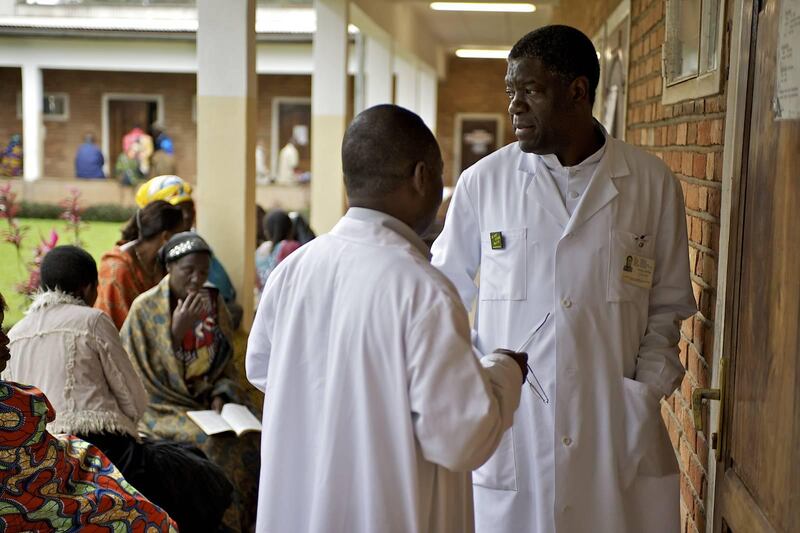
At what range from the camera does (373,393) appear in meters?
1.97

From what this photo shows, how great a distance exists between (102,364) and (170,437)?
1.00 m

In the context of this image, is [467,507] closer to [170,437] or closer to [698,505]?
[698,505]

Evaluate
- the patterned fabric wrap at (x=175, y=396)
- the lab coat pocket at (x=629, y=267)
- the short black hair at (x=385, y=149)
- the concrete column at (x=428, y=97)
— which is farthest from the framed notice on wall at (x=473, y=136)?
the short black hair at (x=385, y=149)

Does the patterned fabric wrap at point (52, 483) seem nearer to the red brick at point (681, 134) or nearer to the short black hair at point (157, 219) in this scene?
the red brick at point (681, 134)

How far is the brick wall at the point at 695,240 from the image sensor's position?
289 centimetres

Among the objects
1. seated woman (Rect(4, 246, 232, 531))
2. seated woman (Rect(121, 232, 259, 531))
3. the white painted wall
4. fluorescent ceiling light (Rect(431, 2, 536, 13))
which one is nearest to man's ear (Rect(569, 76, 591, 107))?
seated woman (Rect(4, 246, 232, 531))

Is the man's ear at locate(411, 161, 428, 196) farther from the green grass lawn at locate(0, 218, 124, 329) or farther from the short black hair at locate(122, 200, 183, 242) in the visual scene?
the green grass lawn at locate(0, 218, 124, 329)

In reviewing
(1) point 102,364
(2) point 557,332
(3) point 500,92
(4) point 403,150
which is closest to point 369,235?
(4) point 403,150

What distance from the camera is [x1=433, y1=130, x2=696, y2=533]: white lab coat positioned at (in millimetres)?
2596

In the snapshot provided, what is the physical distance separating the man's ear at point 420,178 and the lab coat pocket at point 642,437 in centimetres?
86

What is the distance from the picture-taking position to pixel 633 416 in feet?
8.45

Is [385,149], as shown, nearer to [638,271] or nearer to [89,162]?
[638,271]

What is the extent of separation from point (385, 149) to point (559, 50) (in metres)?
0.88

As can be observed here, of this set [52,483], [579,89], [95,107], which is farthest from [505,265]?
[95,107]
